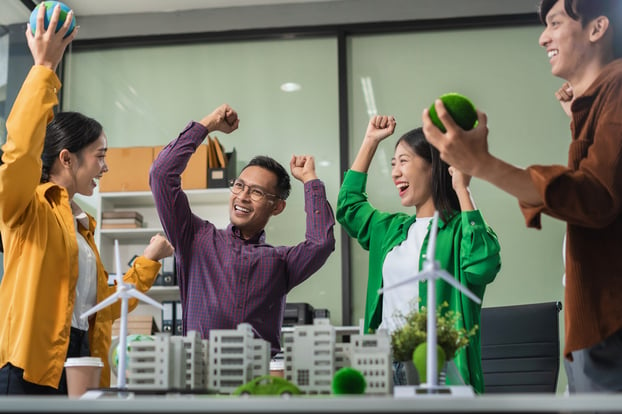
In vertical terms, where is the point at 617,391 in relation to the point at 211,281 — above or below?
below

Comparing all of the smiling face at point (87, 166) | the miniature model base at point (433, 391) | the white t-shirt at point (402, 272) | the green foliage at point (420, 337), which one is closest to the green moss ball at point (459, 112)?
the green foliage at point (420, 337)

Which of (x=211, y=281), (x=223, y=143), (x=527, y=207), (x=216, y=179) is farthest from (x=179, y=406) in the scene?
(x=223, y=143)

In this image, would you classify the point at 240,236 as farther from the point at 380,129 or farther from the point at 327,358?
the point at 327,358

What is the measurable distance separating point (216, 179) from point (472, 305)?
2.84m

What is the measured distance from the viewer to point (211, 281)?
2.33m

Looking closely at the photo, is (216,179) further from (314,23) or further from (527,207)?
(527,207)

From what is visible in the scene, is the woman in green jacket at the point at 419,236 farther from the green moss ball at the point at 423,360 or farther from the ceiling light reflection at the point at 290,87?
the ceiling light reflection at the point at 290,87

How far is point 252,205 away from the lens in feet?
8.32

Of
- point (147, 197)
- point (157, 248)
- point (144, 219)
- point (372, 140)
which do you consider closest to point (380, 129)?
point (372, 140)

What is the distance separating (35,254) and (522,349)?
198 centimetres

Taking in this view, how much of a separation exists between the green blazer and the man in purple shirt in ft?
0.50

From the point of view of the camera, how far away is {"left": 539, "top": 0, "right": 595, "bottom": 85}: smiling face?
176 centimetres

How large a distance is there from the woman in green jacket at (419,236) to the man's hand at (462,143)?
24.4 inches

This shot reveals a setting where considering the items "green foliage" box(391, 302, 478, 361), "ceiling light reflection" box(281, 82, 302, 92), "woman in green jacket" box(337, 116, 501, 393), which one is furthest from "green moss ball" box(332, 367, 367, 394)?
"ceiling light reflection" box(281, 82, 302, 92)
